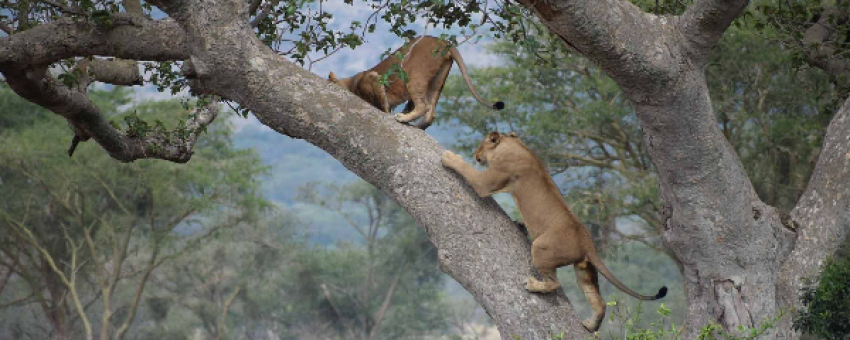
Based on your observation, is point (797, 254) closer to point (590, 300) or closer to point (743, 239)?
point (743, 239)

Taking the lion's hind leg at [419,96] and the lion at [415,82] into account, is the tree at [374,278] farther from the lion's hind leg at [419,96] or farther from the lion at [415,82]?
the lion's hind leg at [419,96]

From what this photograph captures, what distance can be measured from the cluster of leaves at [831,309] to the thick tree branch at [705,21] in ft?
8.74

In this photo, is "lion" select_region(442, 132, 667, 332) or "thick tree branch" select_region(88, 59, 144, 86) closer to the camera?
"lion" select_region(442, 132, 667, 332)

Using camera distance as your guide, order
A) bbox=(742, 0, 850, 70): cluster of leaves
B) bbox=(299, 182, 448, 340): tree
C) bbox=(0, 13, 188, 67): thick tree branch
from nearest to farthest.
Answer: bbox=(0, 13, 188, 67): thick tree branch → bbox=(742, 0, 850, 70): cluster of leaves → bbox=(299, 182, 448, 340): tree

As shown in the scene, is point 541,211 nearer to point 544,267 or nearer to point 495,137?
point 544,267

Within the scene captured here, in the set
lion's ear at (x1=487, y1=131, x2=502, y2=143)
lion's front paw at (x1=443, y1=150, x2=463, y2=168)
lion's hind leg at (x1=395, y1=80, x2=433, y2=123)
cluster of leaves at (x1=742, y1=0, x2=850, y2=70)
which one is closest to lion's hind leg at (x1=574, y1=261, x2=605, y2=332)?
lion's ear at (x1=487, y1=131, x2=502, y2=143)

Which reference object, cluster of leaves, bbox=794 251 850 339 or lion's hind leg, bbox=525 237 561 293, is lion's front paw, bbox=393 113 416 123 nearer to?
lion's hind leg, bbox=525 237 561 293

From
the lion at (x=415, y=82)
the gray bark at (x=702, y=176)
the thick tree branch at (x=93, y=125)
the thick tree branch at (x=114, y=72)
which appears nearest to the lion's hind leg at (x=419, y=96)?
the lion at (x=415, y=82)

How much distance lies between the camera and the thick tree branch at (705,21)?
157 inches

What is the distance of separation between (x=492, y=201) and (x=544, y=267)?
40 centimetres

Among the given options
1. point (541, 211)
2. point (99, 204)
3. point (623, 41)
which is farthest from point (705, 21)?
point (99, 204)

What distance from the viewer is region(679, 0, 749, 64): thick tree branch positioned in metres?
4.00

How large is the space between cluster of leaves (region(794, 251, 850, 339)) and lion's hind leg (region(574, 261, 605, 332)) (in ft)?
7.37

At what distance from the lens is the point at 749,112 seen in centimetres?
1461
